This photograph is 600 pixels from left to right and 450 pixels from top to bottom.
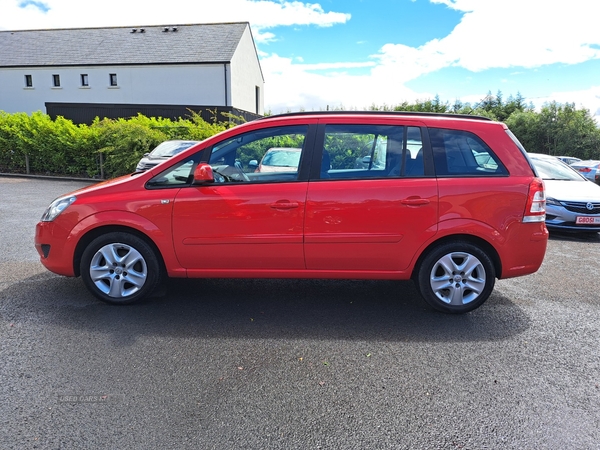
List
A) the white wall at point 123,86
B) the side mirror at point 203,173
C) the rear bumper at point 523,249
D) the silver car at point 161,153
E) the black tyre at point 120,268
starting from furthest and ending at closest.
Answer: the white wall at point 123,86, the silver car at point 161,153, the black tyre at point 120,268, the rear bumper at point 523,249, the side mirror at point 203,173

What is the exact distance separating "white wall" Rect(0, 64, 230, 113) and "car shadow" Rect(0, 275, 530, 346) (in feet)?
96.5

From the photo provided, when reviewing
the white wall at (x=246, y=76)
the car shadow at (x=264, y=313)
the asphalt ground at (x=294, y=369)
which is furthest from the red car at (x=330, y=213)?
the white wall at (x=246, y=76)

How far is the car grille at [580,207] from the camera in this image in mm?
7801

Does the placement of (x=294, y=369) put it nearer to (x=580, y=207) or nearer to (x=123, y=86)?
(x=580, y=207)

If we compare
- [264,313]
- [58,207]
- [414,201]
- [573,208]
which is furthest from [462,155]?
[573,208]

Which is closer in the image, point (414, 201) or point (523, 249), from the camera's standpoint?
point (414, 201)

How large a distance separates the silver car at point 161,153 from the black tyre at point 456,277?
968cm

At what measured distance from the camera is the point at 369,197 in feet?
12.9

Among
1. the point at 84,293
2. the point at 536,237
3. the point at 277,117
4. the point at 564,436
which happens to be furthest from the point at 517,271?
the point at 84,293

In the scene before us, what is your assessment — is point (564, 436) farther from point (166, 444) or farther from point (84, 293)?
point (84, 293)

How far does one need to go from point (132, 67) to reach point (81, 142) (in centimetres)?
2011

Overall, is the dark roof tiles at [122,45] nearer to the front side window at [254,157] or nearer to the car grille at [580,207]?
the car grille at [580,207]

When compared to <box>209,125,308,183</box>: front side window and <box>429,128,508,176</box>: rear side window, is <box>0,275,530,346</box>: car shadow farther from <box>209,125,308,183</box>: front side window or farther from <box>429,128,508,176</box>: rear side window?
<box>429,128,508,176</box>: rear side window

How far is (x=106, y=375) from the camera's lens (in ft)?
9.93
